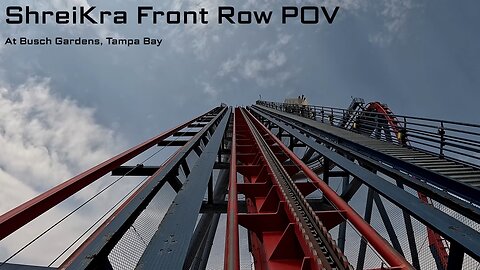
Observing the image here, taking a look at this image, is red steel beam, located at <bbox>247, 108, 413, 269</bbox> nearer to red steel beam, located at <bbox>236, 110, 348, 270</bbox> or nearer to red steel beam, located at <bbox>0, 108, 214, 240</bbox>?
red steel beam, located at <bbox>236, 110, 348, 270</bbox>

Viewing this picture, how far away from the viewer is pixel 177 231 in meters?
2.39

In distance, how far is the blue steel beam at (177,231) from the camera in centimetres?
196

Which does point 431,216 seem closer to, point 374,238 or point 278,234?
point 374,238

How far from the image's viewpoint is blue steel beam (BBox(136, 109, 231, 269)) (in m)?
1.96

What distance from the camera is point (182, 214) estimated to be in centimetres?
274

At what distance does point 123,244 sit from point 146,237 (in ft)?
1.13

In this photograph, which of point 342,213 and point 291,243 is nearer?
point 291,243

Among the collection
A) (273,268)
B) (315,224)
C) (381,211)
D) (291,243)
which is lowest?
(381,211)

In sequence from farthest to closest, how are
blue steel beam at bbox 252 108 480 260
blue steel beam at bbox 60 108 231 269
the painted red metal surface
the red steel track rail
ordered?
1. the painted red metal surface
2. blue steel beam at bbox 252 108 480 260
3. the red steel track rail
4. blue steel beam at bbox 60 108 231 269

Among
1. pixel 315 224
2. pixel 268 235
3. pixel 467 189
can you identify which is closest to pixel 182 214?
pixel 268 235

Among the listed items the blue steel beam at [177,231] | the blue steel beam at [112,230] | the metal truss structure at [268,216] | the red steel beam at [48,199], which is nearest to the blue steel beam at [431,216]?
the metal truss structure at [268,216]

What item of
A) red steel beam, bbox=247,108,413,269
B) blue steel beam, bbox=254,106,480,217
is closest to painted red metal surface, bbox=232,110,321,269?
red steel beam, bbox=247,108,413,269

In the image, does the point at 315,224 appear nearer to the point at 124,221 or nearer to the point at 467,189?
the point at 124,221

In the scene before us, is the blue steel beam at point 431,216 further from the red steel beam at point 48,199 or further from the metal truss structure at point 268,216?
the red steel beam at point 48,199
